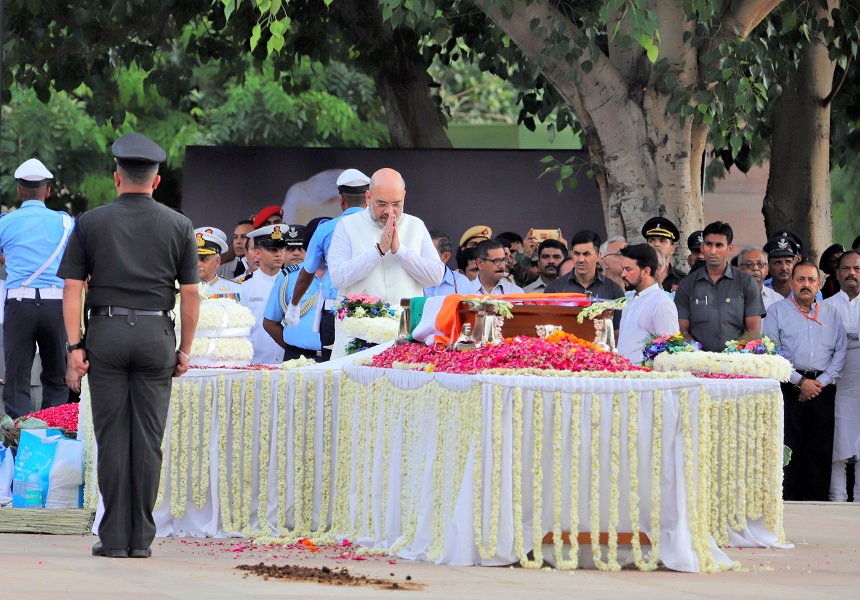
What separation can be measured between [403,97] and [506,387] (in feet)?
36.3

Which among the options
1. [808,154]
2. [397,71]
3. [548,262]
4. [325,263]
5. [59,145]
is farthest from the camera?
[59,145]

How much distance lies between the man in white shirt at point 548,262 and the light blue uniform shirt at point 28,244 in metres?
4.05

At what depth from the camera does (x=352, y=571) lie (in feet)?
24.0

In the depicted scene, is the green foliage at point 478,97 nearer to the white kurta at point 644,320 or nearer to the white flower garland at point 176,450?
the white kurta at point 644,320

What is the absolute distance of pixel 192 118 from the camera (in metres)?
29.1

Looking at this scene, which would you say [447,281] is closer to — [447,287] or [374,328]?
[447,287]

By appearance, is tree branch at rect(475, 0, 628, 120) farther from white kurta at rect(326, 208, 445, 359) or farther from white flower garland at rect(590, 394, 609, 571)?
white flower garland at rect(590, 394, 609, 571)

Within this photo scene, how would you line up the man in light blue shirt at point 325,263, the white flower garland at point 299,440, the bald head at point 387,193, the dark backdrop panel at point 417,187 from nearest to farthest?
the white flower garland at point 299,440 → the bald head at point 387,193 → the man in light blue shirt at point 325,263 → the dark backdrop panel at point 417,187

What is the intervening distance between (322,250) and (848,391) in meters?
4.93

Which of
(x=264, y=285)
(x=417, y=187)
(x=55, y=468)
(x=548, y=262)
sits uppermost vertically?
(x=417, y=187)

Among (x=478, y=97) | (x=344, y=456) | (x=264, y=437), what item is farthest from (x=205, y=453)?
(x=478, y=97)

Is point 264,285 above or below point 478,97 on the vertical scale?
below

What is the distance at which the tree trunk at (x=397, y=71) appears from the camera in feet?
57.3

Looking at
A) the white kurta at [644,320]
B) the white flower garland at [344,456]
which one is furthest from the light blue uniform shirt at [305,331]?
the white kurta at [644,320]
